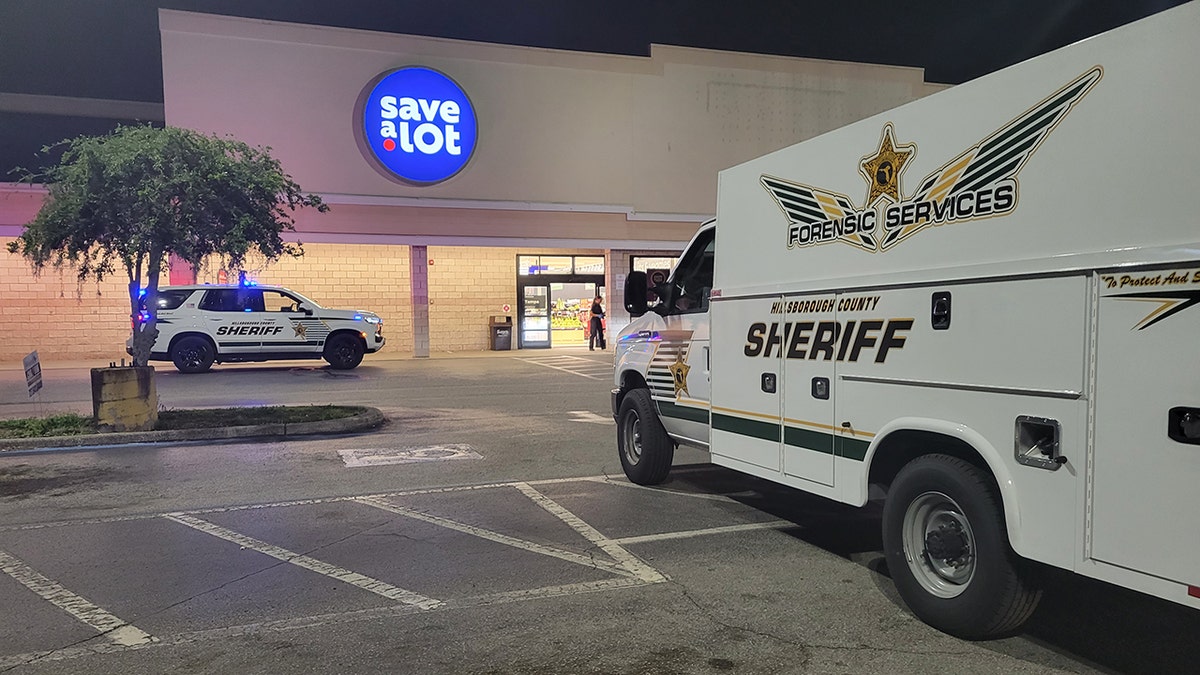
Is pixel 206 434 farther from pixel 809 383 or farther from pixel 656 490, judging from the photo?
pixel 809 383

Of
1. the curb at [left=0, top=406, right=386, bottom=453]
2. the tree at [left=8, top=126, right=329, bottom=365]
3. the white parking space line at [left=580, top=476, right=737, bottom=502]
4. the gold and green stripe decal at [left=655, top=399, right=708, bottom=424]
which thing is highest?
the tree at [left=8, top=126, right=329, bottom=365]

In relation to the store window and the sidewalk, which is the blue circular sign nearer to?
the store window

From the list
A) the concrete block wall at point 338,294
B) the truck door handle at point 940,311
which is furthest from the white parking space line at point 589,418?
the concrete block wall at point 338,294

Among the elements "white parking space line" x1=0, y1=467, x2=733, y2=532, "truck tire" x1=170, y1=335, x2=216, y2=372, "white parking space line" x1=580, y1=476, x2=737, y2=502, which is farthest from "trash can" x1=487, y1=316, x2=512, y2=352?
"white parking space line" x1=580, y1=476, x2=737, y2=502

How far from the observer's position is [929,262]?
3.97 m

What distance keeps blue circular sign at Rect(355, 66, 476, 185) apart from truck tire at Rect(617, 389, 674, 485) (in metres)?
17.5

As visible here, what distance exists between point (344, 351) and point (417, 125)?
25.1 feet

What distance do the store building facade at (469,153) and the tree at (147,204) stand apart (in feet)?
38.2

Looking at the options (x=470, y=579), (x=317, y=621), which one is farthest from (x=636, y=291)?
(x=317, y=621)

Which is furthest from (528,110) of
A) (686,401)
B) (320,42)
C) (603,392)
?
(686,401)

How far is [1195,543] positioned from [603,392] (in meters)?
A: 12.4

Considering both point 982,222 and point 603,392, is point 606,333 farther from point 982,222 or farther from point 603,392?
point 982,222

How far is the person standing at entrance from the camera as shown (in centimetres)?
2531

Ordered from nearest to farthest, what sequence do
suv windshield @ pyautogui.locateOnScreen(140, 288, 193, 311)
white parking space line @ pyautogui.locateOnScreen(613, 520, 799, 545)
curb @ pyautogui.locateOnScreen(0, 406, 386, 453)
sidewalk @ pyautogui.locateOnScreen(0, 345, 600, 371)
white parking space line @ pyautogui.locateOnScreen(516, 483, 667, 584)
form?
white parking space line @ pyautogui.locateOnScreen(516, 483, 667, 584)
white parking space line @ pyautogui.locateOnScreen(613, 520, 799, 545)
curb @ pyautogui.locateOnScreen(0, 406, 386, 453)
suv windshield @ pyautogui.locateOnScreen(140, 288, 193, 311)
sidewalk @ pyautogui.locateOnScreen(0, 345, 600, 371)
